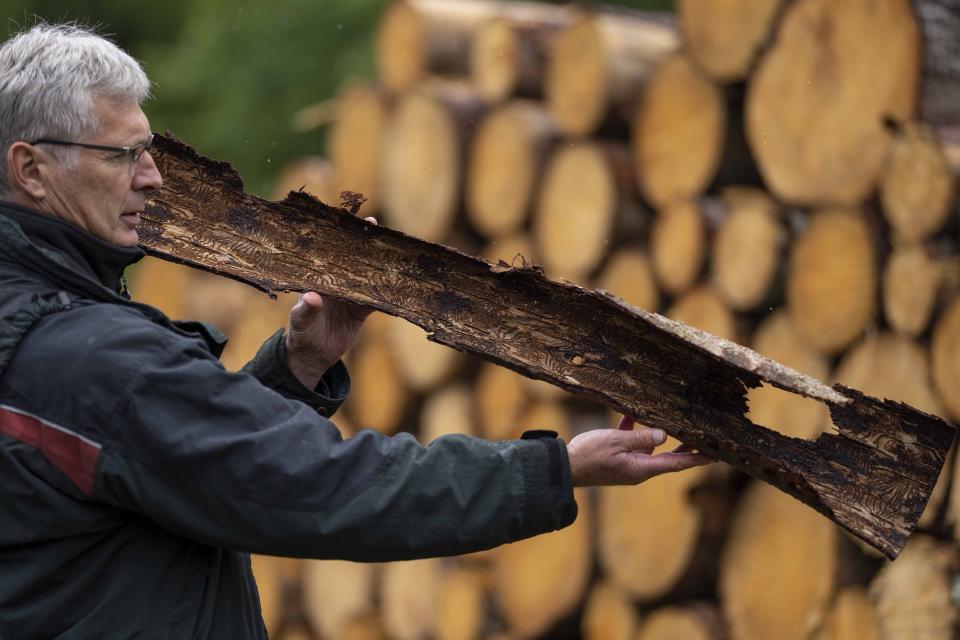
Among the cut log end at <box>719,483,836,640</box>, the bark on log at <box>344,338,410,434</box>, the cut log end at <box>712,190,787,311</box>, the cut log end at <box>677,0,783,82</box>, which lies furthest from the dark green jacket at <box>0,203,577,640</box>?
the bark on log at <box>344,338,410,434</box>

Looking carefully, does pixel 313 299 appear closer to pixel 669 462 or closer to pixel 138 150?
pixel 138 150

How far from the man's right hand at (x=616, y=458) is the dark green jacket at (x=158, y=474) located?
3.3 inches

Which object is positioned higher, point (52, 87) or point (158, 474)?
point (52, 87)

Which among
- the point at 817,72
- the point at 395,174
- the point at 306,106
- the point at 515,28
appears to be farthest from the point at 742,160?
the point at 306,106

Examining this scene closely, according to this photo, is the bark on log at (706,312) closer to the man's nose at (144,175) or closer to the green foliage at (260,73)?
the man's nose at (144,175)

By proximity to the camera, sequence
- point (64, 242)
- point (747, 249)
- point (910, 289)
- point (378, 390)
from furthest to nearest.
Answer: point (378, 390), point (747, 249), point (910, 289), point (64, 242)

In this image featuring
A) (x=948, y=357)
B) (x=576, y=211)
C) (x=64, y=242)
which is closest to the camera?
(x=64, y=242)

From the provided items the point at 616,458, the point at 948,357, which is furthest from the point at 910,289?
the point at 616,458

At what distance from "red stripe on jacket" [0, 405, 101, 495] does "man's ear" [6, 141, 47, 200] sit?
38 cm

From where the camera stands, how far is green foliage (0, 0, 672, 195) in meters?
11.5

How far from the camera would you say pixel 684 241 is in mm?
4422

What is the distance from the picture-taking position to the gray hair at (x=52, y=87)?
209cm

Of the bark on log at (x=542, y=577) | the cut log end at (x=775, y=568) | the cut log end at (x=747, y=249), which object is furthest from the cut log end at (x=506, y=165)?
the cut log end at (x=775, y=568)

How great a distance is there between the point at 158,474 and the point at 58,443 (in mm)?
165
